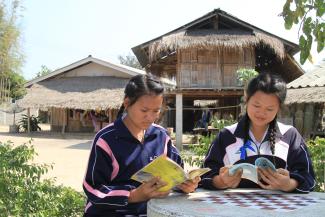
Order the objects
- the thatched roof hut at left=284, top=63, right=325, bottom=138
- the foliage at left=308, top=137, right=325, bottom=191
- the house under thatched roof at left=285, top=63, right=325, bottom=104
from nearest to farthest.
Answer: the foliage at left=308, top=137, right=325, bottom=191 < the house under thatched roof at left=285, top=63, right=325, bottom=104 < the thatched roof hut at left=284, top=63, right=325, bottom=138

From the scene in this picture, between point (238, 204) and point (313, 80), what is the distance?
13.6m

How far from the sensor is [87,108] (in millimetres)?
22234

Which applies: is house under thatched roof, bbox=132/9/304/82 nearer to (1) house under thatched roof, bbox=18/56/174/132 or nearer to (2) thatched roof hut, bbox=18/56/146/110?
(2) thatched roof hut, bbox=18/56/146/110

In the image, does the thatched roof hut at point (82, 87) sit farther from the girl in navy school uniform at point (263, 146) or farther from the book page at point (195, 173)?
the book page at point (195, 173)

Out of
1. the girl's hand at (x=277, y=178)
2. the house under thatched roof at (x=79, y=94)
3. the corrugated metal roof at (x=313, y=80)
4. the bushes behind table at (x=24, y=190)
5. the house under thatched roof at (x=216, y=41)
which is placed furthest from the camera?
the house under thatched roof at (x=79, y=94)

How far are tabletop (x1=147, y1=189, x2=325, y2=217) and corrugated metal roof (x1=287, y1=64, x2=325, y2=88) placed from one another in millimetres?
12687

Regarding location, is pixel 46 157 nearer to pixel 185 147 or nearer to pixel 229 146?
pixel 185 147

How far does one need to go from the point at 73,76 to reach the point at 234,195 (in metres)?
23.8

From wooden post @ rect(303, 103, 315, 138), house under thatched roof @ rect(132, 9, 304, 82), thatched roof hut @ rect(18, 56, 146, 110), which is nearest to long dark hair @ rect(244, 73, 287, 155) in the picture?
house under thatched roof @ rect(132, 9, 304, 82)

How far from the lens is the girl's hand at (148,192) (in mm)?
2123

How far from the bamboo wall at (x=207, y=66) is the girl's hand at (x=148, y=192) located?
47.5 ft

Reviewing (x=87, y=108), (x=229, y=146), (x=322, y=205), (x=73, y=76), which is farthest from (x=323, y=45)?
(x=73, y=76)

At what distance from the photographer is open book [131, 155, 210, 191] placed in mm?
1980

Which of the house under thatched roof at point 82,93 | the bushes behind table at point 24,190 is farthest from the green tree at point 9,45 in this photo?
the bushes behind table at point 24,190
